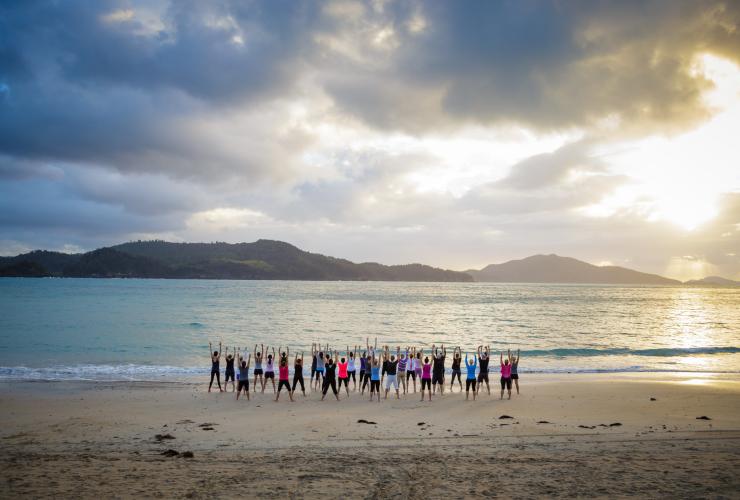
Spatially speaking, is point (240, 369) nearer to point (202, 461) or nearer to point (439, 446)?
point (202, 461)

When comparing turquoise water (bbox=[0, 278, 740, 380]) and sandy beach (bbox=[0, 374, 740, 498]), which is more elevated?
sandy beach (bbox=[0, 374, 740, 498])

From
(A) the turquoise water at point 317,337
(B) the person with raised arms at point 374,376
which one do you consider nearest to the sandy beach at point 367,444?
(B) the person with raised arms at point 374,376

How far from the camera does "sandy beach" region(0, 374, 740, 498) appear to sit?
854 cm

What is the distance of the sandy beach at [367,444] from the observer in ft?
28.0

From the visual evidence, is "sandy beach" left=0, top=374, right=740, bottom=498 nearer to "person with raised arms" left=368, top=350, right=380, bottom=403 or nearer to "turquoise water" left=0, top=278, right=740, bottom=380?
"person with raised arms" left=368, top=350, right=380, bottom=403

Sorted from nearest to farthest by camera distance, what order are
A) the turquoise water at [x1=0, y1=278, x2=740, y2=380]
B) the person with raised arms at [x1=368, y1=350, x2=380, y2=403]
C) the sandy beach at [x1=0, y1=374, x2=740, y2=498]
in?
the sandy beach at [x1=0, y1=374, x2=740, y2=498] → the person with raised arms at [x1=368, y1=350, x2=380, y2=403] → the turquoise water at [x1=0, y1=278, x2=740, y2=380]

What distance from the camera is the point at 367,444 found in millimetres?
11562

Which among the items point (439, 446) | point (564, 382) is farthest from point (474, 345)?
point (439, 446)

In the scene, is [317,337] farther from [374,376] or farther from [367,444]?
[367,444]

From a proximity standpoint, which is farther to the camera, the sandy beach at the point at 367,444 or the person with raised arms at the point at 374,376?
the person with raised arms at the point at 374,376

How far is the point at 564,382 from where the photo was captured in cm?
2200

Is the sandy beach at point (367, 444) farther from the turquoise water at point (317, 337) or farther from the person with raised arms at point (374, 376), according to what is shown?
the turquoise water at point (317, 337)

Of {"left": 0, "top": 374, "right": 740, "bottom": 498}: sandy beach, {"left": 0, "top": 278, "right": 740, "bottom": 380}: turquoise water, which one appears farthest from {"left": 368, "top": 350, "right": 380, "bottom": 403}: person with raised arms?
{"left": 0, "top": 278, "right": 740, "bottom": 380}: turquoise water

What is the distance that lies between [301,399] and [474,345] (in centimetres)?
2340
